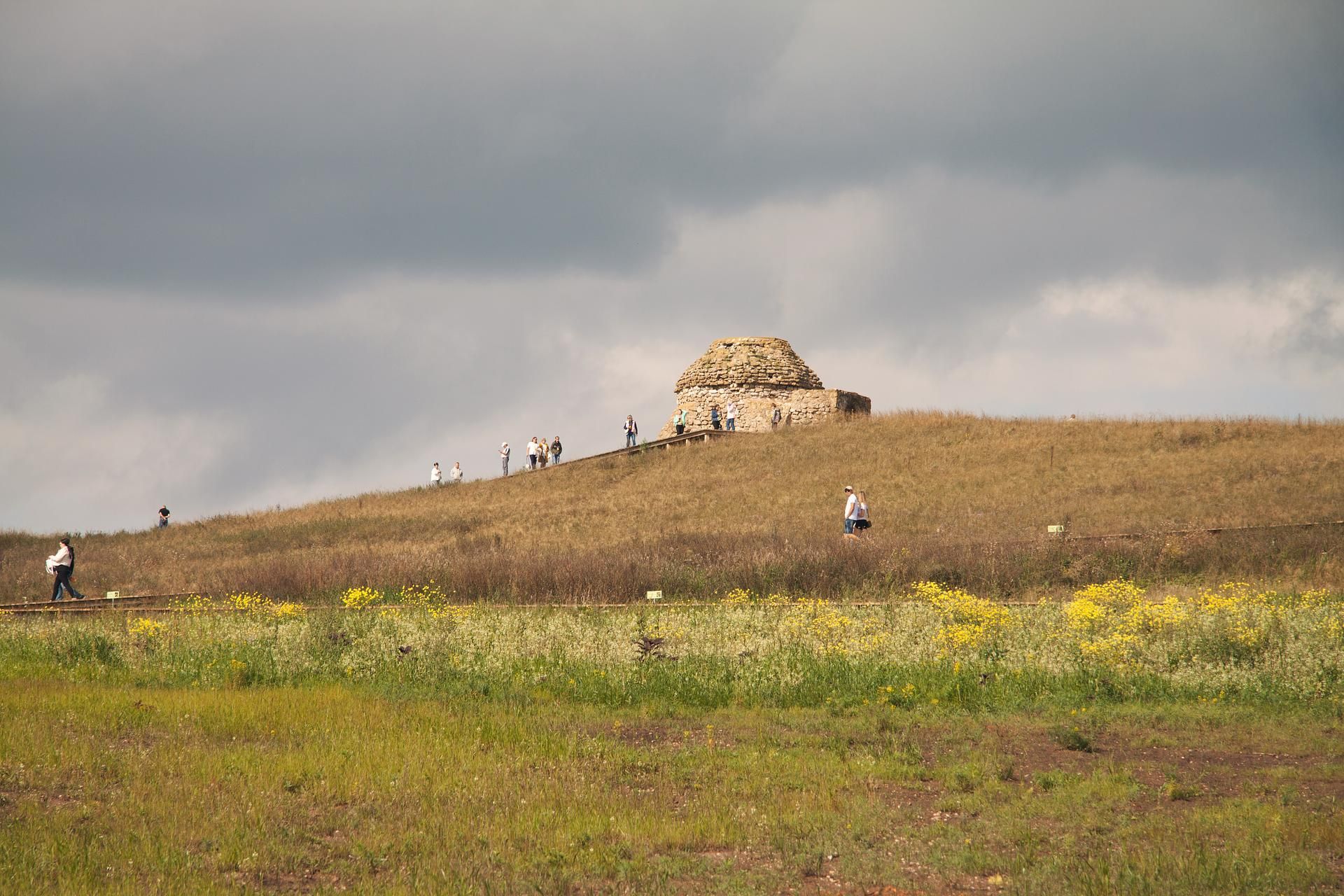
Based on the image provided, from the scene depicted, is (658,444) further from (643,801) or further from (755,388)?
(643,801)

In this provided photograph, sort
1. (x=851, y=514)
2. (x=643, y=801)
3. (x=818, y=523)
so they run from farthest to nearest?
(x=818, y=523) → (x=851, y=514) → (x=643, y=801)

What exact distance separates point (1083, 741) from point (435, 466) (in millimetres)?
39243

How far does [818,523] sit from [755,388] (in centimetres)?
2212

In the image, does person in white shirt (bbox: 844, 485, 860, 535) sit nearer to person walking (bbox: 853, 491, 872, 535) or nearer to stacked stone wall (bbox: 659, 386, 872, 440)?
person walking (bbox: 853, 491, 872, 535)

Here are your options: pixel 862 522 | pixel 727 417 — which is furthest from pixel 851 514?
pixel 727 417

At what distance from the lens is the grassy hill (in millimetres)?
21703

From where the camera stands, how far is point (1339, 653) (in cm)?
1248

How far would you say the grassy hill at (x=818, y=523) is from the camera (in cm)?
2170

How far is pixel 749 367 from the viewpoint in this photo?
169 feet

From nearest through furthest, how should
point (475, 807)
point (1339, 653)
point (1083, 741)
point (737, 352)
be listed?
point (475, 807), point (1083, 741), point (1339, 653), point (737, 352)

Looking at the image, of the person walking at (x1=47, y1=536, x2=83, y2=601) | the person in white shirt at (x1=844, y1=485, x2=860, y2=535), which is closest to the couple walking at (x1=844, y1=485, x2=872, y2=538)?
the person in white shirt at (x1=844, y1=485, x2=860, y2=535)

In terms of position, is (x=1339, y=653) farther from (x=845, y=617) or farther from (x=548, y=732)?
(x=548, y=732)

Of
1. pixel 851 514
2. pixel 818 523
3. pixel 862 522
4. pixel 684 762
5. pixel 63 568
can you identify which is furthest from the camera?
pixel 818 523

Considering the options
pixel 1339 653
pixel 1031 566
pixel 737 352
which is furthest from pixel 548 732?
pixel 737 352
